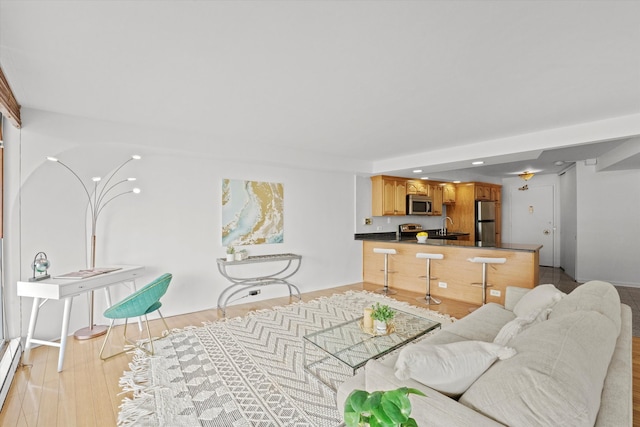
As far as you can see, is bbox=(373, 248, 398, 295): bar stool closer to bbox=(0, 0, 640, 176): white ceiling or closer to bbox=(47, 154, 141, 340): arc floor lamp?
bbox=(0, 0, 640, 176): white ceiling

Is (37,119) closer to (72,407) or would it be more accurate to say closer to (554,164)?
(72,407)

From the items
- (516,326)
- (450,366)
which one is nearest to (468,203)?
(516,326)

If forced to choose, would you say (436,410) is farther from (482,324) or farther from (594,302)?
(482,324)

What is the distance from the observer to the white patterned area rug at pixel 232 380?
1.97 metres

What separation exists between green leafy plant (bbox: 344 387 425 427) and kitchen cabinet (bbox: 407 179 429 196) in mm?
6314

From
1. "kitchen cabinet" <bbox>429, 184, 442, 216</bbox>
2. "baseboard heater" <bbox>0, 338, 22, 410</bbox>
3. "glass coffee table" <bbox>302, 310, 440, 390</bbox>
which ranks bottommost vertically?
"baseboard heater" <bbox>0, 338, 22, 410</bbox>

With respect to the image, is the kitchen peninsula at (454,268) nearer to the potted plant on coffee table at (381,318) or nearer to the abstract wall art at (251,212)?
the abstract wall art at (251,212)

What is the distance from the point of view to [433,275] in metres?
5.08

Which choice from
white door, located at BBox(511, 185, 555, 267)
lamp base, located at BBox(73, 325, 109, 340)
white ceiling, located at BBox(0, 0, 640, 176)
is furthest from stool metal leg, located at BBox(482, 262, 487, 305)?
lamp base, located at BBox(73, 325, 109, 340)

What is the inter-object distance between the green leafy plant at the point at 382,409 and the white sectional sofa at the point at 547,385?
571 millimetres

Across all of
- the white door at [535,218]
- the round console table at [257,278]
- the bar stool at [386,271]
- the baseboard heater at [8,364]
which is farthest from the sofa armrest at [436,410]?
the white door at [535,218]

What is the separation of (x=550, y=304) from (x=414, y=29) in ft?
7.51

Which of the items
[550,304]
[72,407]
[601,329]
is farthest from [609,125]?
[72,407]

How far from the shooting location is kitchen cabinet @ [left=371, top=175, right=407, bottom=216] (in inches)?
243
